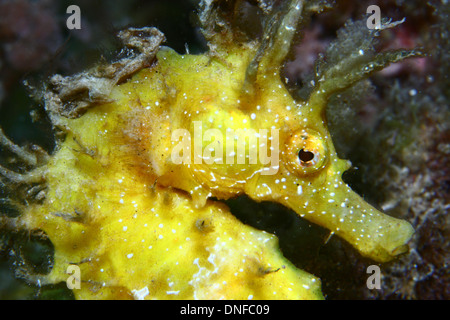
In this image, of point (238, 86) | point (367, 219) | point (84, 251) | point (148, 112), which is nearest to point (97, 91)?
point (148, 112)

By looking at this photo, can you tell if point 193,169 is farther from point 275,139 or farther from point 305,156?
point 305,156

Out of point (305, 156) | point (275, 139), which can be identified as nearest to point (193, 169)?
point (275, 139)

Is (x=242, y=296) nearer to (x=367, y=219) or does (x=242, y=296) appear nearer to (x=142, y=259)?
(x=142, y=259)

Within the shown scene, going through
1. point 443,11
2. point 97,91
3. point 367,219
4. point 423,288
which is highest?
point 443,11

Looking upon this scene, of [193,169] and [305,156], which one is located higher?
[305,156]
